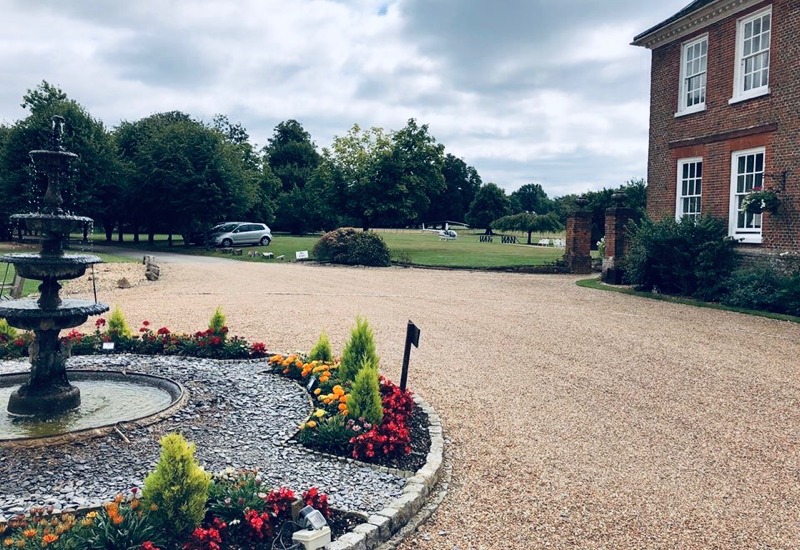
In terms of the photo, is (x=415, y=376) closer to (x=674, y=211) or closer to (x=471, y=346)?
(x=471, y=346)

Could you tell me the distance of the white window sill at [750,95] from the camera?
16.5 meters

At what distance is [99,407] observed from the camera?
22.4ft

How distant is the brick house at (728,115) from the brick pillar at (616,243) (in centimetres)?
105

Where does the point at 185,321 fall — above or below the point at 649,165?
below

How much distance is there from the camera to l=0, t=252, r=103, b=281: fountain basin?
6219 millimetres

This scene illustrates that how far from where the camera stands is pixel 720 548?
438 centimetres

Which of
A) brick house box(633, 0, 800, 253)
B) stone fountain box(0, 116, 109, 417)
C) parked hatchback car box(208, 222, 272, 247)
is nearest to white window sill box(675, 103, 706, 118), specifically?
brick house box(633, 0, 800, 253)

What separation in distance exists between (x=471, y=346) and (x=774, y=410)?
4637 millimetres

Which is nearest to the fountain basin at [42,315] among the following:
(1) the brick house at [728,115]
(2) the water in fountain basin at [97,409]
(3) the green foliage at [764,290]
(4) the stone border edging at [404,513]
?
(2) the water in fountain basin at [97,409]

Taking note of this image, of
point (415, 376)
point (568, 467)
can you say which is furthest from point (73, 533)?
point (415, 376)

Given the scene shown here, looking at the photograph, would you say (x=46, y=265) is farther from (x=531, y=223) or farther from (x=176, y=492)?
(x=531, y=223)

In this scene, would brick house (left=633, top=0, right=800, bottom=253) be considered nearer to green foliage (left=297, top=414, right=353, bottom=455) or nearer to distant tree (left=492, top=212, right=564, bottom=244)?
green foliage (left=297, top=414, right=353, bottom=455)

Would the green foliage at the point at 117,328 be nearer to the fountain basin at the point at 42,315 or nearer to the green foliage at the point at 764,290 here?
the fountain basin at the point at 42,315

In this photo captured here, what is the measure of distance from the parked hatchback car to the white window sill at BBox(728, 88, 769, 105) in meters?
29.7
